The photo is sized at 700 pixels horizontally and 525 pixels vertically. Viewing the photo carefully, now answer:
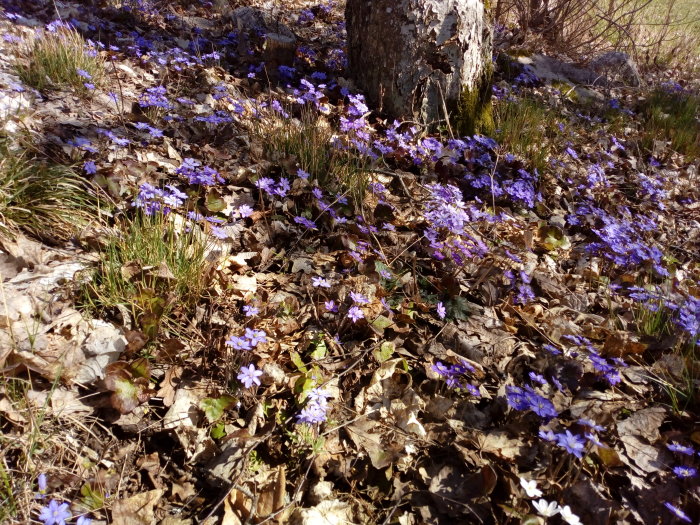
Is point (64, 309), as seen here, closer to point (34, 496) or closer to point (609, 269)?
point (34, 496)

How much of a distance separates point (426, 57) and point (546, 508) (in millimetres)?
3407

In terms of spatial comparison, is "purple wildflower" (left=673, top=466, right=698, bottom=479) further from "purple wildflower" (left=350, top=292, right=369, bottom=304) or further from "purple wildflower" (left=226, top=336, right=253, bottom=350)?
"purple wildflower" (left=226, top=336, right=253, bottom=350)

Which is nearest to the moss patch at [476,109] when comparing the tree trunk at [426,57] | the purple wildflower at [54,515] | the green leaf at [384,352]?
the tree trunk at [426,57]

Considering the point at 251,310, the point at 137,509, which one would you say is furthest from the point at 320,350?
the point at 137,509

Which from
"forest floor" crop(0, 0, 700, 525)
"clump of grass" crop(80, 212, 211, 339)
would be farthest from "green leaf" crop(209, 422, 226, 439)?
"clump of grass" crop(80, 212, 211, 339)

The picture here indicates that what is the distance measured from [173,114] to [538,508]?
135 inches

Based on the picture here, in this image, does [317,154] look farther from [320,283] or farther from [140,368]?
[140,368]

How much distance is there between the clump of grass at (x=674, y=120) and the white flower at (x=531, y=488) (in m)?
4.69

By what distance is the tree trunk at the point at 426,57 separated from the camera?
3.76 metres

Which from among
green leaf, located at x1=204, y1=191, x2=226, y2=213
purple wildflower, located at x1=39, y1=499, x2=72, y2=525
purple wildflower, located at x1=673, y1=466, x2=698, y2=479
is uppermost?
green leaf, located at x1=204, y1=191, x2=226, y2=213

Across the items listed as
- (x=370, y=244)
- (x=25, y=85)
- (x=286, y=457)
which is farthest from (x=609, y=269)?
(x=25, y=85)

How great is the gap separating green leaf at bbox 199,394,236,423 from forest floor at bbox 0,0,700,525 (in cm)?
1

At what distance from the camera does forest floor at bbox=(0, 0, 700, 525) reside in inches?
64.9

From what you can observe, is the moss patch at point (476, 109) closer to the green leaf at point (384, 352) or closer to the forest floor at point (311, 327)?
the forest floor at point (311, 327)
